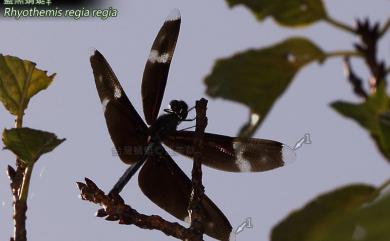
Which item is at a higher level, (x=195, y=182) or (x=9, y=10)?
(x=9, y=10)

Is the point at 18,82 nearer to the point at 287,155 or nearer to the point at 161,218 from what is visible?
the point at 161,218

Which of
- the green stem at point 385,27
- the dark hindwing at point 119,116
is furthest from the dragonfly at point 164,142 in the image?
the green stem at point 385,27

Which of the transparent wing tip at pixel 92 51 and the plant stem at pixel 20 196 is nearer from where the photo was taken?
the plant stem at pixel 20 196

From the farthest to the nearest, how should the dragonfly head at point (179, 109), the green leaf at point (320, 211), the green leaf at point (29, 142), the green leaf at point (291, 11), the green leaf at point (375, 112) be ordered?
the dragonfly head at point (179, 109) → the green leaf at point (29, 142) → the green leaf at point (291, 11) → the green leaf at point (320, 211) → the green leaf at point (375, 112)

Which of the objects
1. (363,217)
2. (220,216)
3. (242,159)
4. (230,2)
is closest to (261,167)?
(242,159)

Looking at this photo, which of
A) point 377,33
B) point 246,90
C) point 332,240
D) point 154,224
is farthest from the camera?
point 154,224

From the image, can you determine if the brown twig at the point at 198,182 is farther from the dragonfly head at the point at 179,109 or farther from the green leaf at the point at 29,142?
the dragonfly head at the point at 179,109

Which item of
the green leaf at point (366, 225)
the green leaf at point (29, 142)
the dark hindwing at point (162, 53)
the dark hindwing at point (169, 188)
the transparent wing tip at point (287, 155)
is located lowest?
the dark hindwing at point (169, 188)

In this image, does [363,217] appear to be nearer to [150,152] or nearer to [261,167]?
[261,167]
